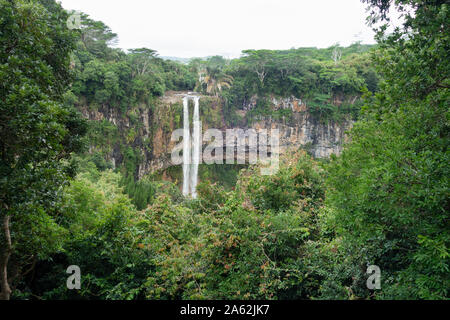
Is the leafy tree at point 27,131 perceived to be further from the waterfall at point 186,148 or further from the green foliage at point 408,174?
the waterfall at point 186,148

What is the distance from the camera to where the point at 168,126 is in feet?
74.1

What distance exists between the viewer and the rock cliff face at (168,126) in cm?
1994

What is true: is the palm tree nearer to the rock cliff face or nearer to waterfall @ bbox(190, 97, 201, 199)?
the rock cliff face

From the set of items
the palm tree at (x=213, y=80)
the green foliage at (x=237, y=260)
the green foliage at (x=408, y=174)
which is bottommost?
the green foliage at (x=237, y=260)

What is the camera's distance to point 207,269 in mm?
3840

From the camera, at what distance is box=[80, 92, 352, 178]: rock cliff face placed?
19.9 meters

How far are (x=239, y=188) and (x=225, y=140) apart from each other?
2203cm

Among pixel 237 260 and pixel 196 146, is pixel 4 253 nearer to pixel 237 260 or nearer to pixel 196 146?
pixel 237 260

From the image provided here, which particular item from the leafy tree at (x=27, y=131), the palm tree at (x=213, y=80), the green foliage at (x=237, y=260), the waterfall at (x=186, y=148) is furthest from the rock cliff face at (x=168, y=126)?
the leafy tree at (x=27, y=131)

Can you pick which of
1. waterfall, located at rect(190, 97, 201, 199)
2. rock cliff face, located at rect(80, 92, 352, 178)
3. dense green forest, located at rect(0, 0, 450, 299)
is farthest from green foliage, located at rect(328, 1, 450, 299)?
waterfall, located at rect(190, 97, 201, 199)

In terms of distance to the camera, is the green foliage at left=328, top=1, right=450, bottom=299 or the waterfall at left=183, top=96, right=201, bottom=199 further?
the waterfall at left=183, top=96, right=201, bottom=199

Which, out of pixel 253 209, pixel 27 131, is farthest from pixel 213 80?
pixel 27 131
